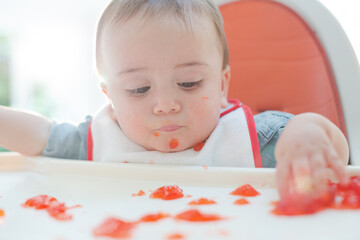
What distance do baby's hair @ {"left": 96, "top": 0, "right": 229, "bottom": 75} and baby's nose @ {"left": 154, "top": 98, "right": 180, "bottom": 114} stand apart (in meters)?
0.17

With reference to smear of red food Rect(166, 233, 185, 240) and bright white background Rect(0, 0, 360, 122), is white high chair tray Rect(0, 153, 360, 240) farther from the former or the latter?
bright white background Rect(0, 0, 360, 122)

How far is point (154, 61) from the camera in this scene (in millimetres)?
680

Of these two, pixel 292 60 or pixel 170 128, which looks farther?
pixel 292 60

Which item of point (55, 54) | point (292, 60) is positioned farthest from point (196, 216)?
point (55, 54)

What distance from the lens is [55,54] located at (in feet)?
15.6

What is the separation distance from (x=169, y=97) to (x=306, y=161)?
0.36 meters

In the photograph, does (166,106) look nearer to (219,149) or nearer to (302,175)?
(219,149)

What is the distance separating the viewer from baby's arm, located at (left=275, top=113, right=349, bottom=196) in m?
0.36

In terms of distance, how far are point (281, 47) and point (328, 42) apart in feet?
0.47

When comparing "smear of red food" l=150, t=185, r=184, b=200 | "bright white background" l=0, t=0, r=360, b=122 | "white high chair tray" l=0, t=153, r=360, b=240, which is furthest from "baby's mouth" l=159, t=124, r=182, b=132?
"bright white background" l=0, t=0, r=360, b=122

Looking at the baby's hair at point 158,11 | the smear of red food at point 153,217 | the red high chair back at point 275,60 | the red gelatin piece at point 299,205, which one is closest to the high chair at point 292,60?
the red high chair back at point 275,60

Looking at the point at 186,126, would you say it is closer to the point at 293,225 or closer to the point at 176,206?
the point at 176,206

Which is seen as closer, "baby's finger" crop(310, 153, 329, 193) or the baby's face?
"baby's finger" crop(310, 153, 329, 193)

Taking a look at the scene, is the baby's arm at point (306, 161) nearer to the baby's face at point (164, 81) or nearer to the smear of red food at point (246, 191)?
the smear of red food at point (246, 191)
